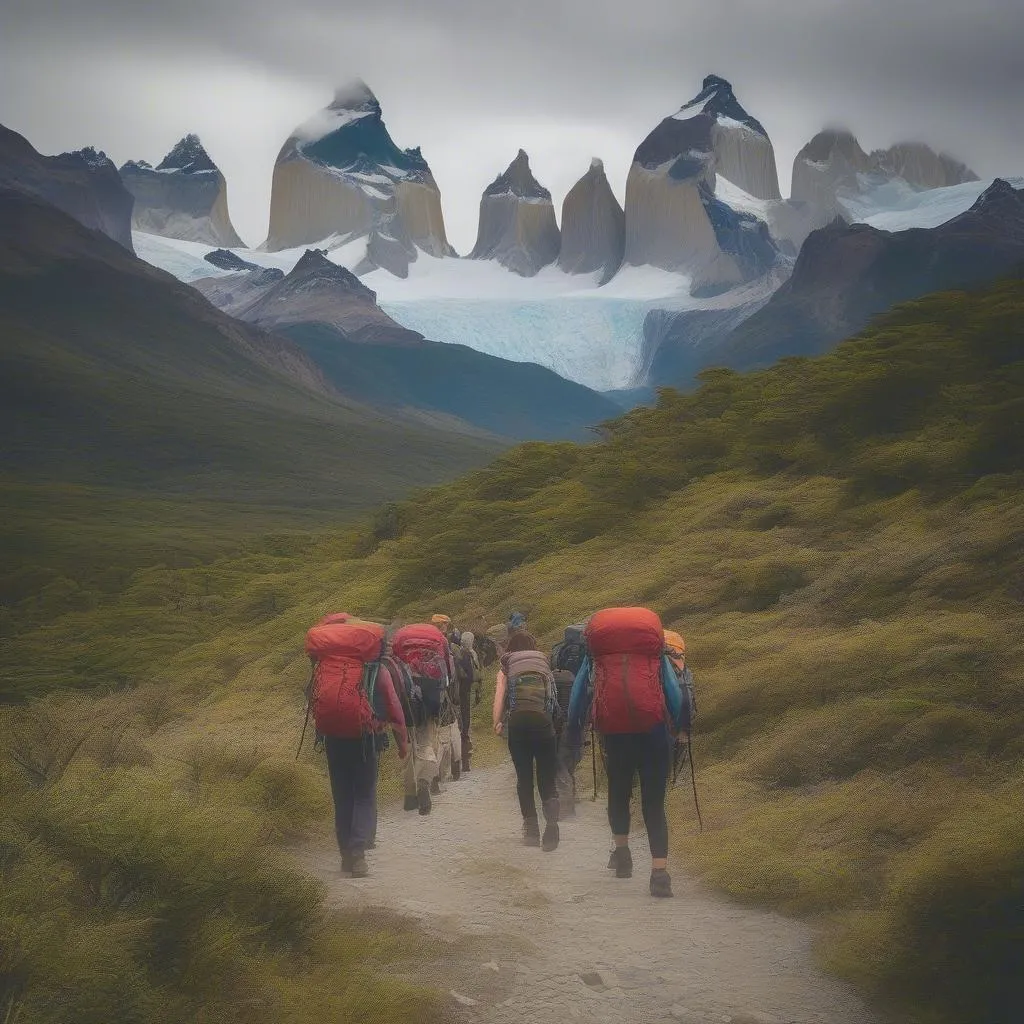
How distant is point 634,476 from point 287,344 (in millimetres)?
182572

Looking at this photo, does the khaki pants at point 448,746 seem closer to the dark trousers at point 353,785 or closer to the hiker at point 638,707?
the dark trousers at point 353,785

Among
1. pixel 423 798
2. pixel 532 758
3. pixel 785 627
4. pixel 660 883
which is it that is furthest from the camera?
pixel 785 627

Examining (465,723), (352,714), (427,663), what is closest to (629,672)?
(352,714)

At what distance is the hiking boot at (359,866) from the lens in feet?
30.3

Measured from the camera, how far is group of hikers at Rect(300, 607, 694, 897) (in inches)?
342

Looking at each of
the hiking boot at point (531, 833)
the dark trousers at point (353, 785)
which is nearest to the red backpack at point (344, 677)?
the dark trousers at point (353, 785)

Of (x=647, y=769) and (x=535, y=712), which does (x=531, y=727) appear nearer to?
(x=535, y=712)

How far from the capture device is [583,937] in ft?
24.9

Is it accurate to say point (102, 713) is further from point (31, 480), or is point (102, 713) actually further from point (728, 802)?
point (31, 480)

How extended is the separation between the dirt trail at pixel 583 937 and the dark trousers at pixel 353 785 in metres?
0.33

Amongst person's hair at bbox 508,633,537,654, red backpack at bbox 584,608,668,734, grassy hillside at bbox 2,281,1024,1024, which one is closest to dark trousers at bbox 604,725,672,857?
red backpack at bbox 584,608,668,734

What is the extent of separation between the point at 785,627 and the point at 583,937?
6.94 meters

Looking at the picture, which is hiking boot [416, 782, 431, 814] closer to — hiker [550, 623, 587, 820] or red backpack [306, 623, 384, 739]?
hiker [550, 623, 587, 820]

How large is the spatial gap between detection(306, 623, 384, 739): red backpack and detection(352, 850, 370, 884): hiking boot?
2.94 feet
